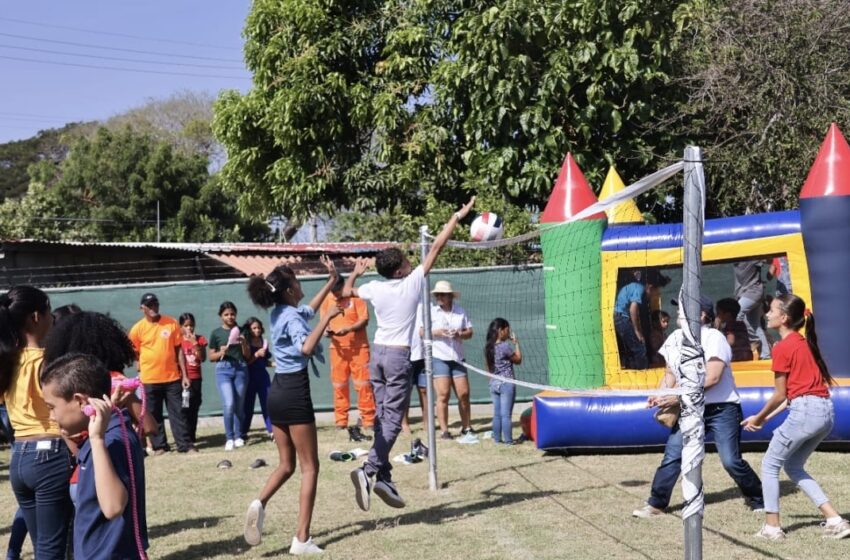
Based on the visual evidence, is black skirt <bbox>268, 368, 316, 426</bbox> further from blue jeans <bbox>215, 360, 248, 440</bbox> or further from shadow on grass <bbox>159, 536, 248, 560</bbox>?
blue jeans <bbox>215, 360, 248, 440</bbox>

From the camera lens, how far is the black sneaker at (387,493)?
7520mm

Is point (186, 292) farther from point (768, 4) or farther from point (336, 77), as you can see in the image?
point (768, 4)

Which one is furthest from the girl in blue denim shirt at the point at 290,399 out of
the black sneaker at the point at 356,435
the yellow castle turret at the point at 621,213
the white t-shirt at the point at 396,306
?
the yellow castle turret at the point at 621,213

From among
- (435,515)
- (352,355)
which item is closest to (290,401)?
(435,515)

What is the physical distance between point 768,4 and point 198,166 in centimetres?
2618

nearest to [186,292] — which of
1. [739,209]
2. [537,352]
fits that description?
[537,352]

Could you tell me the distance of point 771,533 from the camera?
686cm

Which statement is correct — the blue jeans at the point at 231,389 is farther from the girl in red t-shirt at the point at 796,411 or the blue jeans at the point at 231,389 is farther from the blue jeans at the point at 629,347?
the girl in red t-shirt at the point at 796,411

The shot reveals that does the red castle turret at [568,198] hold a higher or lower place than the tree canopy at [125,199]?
lower

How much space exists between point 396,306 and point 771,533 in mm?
3205

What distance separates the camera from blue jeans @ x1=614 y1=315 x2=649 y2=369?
10953 mm

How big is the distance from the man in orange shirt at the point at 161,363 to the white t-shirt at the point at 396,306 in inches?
185

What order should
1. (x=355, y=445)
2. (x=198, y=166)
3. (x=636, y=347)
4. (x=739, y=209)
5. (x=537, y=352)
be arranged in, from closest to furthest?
(x=636, y=347)
(x=355, y=445)
(x=537, y=352)
(x=739, y=209)
(x=198, y=166)

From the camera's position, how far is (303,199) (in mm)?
20781
